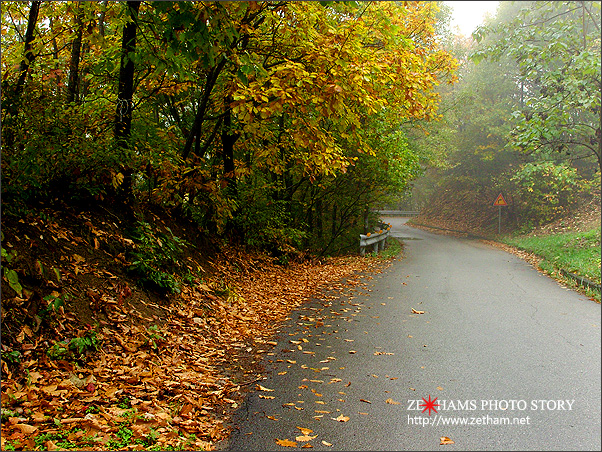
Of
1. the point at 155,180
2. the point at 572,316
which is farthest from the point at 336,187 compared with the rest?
the point at 572,316

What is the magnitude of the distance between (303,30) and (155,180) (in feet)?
13.1

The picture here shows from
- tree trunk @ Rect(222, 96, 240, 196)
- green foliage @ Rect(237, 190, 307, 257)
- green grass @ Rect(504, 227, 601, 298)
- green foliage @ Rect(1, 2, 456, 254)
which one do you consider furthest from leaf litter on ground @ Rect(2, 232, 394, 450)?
green grass @ Rect(504, 227, 601, 298)

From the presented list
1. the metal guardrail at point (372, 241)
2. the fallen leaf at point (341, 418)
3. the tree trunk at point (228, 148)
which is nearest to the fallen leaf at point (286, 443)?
the fallen leaf at point (341, 418)

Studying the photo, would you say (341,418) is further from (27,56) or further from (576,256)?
(576,256)

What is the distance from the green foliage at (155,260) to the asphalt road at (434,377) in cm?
198

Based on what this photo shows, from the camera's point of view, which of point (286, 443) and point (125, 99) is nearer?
point (286, 443)

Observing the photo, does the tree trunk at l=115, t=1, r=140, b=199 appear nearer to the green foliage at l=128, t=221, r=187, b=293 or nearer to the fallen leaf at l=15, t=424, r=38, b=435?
the green foliage at l=128, t=221, r=187, b=293

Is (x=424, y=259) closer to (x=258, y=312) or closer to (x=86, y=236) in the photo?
(x=258, y=312)

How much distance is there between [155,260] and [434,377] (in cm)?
436

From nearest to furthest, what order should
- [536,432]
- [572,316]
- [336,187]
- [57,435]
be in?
[536,432], [57,435], [572,316], [336,187]

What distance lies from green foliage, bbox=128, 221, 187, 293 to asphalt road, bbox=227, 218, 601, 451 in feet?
6.50

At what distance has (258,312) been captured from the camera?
7289 mm

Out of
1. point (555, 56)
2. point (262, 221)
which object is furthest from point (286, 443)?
point (262, 221)

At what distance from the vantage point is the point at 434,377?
4.16 metres
